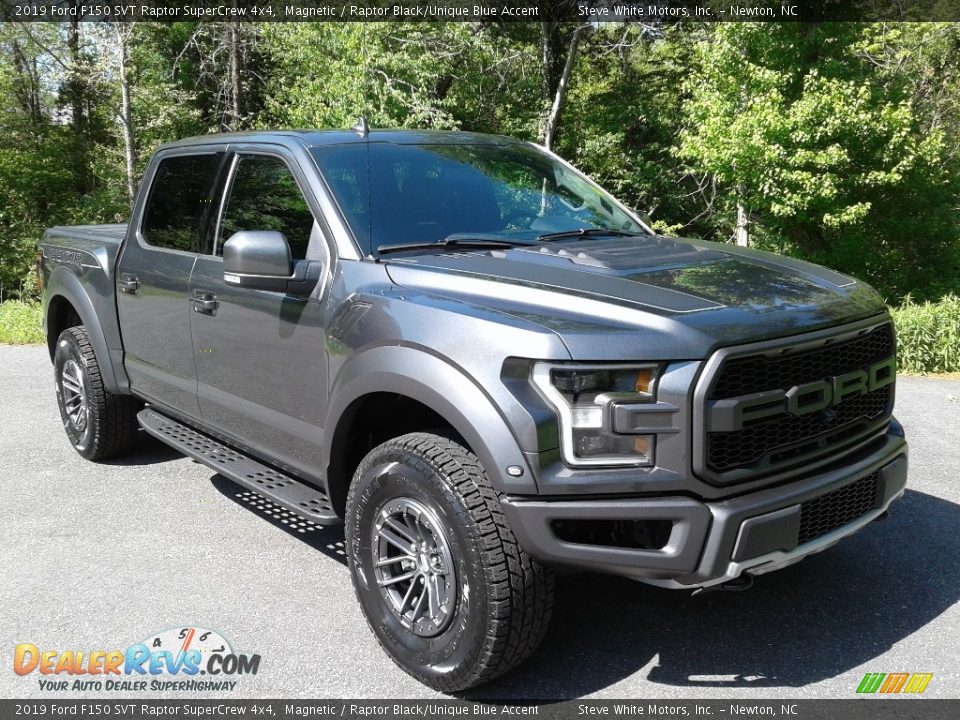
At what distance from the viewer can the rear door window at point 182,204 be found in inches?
178

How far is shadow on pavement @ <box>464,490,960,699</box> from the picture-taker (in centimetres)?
317

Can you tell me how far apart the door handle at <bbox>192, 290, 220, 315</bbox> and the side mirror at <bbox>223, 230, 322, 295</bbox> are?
667 millimetres

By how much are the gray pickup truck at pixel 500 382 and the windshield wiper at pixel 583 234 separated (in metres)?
0.02

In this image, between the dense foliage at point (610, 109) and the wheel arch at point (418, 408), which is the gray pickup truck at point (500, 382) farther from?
the dense foliage at point (610, 109)

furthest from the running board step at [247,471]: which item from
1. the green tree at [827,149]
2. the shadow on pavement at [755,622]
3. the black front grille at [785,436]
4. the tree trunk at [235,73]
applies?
the tree trunk at [235,73]

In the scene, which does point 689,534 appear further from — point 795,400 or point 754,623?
point 754,623

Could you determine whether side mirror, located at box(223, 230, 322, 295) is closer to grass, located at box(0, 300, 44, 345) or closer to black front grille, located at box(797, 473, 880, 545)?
black front grille, located at box(797, 473, 880, 545)

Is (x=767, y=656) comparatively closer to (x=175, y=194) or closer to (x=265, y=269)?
(x=265, y=269)

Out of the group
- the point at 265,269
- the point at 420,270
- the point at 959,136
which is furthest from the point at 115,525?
the point at 959,136

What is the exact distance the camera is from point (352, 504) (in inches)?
128

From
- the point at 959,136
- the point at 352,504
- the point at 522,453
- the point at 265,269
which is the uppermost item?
the point at 959,136

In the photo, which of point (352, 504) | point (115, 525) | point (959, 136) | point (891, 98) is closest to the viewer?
point (352, 504)

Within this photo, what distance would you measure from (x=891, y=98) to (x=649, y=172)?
11.4 m

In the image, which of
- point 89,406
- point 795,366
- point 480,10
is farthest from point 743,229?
point 795,366
